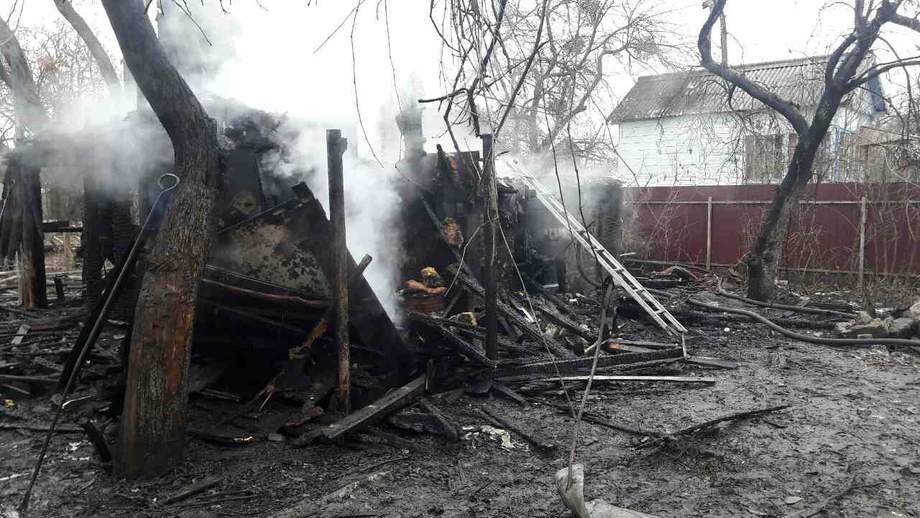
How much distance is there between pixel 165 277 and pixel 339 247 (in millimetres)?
1300

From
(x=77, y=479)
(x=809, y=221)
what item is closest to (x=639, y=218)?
(x=809, y=221)

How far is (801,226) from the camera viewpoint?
1219 centimetres

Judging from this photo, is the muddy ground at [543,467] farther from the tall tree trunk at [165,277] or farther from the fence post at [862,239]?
the fence post at [862,239]

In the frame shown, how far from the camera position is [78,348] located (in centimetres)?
489

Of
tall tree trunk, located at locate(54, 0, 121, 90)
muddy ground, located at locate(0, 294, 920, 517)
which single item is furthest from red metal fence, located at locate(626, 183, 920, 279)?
tall tree trunk, located at locate(54, 0, 121, 90)

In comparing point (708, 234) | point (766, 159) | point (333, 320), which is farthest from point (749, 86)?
point (333, 320)

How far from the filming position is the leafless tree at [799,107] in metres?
8.48

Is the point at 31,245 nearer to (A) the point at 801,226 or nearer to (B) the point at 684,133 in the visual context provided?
(A) the point at 801,226

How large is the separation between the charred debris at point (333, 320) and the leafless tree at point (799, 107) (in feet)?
2.96

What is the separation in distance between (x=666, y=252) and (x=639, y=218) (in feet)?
3.98

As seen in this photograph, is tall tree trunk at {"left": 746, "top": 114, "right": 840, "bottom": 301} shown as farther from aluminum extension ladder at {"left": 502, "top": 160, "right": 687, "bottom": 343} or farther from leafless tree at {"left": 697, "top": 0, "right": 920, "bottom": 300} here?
aluminum extension ladder at {"left": 502, "top": 160, "right": 687, "bottom": 343}

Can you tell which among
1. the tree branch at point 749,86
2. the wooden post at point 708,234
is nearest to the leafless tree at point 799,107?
the tree branch at point 749,86

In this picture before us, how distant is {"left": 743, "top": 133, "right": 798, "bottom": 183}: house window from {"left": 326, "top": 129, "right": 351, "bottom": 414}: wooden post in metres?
13.9

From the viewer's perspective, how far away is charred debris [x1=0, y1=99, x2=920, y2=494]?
4766mm
